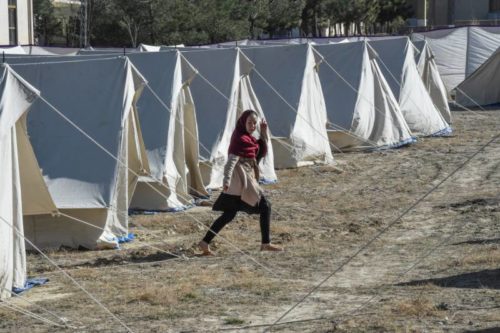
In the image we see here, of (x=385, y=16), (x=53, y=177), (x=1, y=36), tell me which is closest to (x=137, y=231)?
(x=53, y=177)

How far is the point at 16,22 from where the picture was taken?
36.7 meters

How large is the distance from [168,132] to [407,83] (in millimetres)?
9672

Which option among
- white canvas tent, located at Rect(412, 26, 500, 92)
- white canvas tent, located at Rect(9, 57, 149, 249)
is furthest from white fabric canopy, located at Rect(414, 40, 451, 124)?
white canvas tent, located at Rect(9, 57, 149, 249)

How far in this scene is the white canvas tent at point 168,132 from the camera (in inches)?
558

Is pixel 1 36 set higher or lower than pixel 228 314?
higher

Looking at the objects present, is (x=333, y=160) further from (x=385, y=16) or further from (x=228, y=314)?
(x=385, y=16)

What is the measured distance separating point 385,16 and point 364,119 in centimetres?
4618

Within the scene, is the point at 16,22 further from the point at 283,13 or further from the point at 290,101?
the point at 290,101

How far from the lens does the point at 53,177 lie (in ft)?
39.0

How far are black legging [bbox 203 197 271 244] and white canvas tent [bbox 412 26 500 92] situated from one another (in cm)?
2408

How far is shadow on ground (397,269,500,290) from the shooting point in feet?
30.3

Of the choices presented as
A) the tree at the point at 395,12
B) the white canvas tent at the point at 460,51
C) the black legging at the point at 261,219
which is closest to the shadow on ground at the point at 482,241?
the black legging at the point at 261,219

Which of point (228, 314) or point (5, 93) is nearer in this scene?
point (228, 314)

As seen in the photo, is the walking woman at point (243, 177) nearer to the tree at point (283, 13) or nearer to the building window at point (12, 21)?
the building window at point (12, 21)
